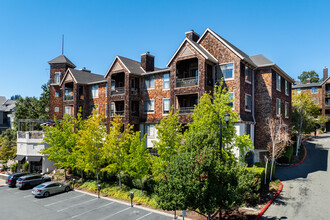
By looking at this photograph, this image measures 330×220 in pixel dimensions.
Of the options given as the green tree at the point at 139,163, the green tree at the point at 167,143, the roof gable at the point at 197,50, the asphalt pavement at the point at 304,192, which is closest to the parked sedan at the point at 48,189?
the green tree at the point at 139,163

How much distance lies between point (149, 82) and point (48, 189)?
60.4ft

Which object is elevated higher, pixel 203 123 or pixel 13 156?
pixel 203 123

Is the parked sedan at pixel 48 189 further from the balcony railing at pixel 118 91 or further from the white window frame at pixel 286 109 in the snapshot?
the white window frame at pixel 286 109

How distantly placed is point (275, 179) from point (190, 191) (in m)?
14.3

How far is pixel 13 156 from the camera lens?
38031 mm

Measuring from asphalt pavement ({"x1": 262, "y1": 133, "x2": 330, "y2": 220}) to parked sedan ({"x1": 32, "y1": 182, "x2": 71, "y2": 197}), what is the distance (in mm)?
21663

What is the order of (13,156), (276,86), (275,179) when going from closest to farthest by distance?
1. (275,179)
2. (276,86)
3. (13,156)

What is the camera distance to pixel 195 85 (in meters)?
26.7

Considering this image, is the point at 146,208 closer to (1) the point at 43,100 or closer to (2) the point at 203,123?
(2) the point at 203,123

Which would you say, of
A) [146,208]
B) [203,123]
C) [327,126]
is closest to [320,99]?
[327,126]

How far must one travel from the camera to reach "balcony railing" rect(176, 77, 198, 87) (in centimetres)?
2718

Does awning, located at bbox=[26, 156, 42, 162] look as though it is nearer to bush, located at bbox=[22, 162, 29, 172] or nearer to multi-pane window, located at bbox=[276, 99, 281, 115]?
bush, located at bbox=[22, 162, 29, 172]

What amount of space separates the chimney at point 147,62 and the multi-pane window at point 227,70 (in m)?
12.1


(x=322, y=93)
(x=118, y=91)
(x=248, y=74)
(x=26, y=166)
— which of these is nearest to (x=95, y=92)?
(x=118, y=91)
